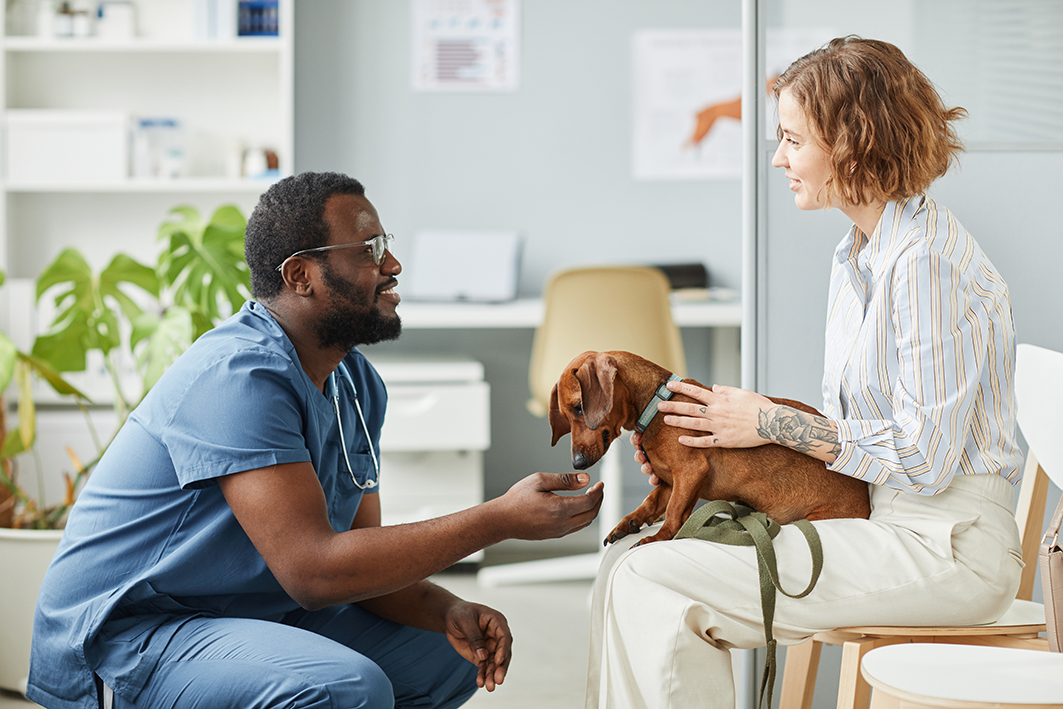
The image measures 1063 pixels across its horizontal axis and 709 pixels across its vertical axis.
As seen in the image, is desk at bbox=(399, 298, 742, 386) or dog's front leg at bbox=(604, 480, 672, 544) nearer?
dog's front leg at bbox=(604, 480, 672, 544)

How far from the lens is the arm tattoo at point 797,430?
47.7 inches

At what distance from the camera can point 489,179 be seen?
3.58 metres

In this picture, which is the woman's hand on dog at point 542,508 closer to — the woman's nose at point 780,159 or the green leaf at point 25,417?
the woman's nose at point 780,159

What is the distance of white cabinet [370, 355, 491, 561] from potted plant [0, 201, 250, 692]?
78 centimetres


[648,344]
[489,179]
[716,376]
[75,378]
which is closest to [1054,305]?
[648,344]

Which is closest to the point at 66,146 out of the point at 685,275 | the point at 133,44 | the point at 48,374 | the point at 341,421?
the point at 133,44

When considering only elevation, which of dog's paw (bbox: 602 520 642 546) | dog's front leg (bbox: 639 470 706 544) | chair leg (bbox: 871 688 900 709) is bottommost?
chair leg (bbox: 871 688 900 709)

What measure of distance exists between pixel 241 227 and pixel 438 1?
65.9 inches

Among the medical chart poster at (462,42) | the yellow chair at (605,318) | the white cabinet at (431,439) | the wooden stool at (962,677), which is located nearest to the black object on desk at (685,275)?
the yellow chair at (605,318)

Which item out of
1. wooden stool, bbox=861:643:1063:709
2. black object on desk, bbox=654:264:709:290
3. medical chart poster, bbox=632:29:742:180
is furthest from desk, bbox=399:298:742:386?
wooden stool, bbox=861:643:1063:709

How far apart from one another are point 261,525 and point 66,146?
2.59 metres

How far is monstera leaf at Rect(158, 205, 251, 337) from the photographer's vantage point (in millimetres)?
2172

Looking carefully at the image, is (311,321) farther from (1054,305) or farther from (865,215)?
(1054,305)

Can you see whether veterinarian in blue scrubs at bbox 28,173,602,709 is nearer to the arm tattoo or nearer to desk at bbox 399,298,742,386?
the arm tattoo
